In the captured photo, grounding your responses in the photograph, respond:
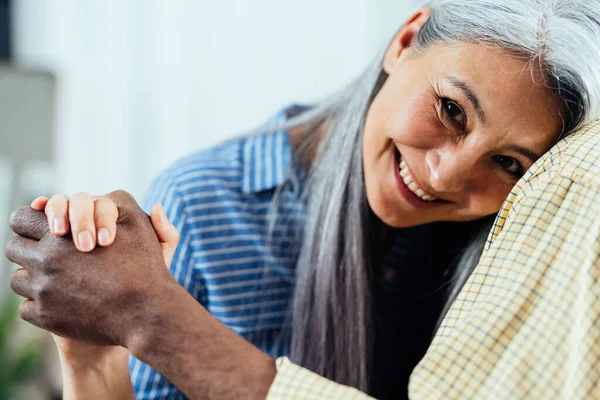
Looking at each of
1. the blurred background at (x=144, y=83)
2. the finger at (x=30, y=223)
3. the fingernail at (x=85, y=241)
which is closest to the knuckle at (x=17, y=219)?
the finger at (x=30, y=223)

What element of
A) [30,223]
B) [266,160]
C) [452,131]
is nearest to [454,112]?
[452,131]

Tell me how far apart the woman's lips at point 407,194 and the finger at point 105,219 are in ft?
1.45

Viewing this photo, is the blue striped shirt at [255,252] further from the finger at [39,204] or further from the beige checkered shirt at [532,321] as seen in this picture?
the beige checkered shirt at [532,321]

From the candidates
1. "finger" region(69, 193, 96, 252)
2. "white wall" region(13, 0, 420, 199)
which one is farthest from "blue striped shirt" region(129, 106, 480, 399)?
"white wall" region(13, 0, 420, 199)

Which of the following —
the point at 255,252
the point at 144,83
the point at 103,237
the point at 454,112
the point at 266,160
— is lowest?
the point at 144,83

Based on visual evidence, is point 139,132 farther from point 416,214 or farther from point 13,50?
point 416,214

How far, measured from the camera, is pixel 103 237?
2.42ft

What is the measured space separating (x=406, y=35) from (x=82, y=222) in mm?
595

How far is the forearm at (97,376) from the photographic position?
0.91m

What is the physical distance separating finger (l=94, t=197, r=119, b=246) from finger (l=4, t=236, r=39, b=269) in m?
0.07

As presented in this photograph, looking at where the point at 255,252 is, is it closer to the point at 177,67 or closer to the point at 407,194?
the point at 407,194

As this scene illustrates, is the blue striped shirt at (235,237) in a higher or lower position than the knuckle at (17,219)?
lower

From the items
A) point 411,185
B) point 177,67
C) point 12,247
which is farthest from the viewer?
point 177,67

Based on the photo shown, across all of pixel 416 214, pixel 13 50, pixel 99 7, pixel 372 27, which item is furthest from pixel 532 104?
pixel 13 50
